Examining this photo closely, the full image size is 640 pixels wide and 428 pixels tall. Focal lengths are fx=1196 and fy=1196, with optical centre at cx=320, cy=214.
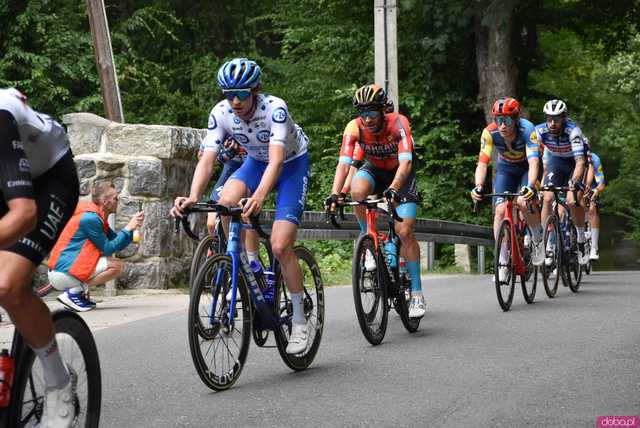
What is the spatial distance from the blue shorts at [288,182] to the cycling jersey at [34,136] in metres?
2.97

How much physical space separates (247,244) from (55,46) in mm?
17662

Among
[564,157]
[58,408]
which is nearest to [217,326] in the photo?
[58,408]

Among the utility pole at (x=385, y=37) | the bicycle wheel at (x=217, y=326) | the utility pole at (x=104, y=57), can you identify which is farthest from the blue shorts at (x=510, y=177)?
the utility pole at (x=385, y=37)

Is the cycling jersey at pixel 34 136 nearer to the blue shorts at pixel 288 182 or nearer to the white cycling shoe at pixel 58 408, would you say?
the white cycling shoe at pixel 58 408

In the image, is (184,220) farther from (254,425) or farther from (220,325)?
(254,425)

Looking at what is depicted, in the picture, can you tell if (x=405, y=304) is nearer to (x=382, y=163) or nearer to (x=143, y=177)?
(x=382, y=163)

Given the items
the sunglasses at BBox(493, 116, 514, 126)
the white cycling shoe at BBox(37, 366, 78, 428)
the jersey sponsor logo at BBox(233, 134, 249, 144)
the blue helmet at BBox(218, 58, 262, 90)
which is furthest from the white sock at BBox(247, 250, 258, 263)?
the sunglasses at BBox(493, 116, 514, 126)

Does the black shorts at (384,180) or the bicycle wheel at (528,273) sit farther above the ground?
the black shorts at (384,180)

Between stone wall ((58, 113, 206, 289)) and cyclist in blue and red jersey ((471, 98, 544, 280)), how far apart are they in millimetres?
3423

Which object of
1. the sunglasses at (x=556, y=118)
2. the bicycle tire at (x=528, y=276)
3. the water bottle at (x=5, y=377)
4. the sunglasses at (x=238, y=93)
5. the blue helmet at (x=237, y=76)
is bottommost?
the water bottle at (x=5, y=377)

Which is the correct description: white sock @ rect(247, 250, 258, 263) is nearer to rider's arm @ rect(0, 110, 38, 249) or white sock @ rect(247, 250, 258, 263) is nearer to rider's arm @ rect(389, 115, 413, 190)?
rider's arm @ rect(389, 115, 413, 190)

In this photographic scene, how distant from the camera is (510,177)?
1266cm

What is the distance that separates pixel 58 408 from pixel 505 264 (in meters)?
7.39

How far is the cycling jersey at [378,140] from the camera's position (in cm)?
968
